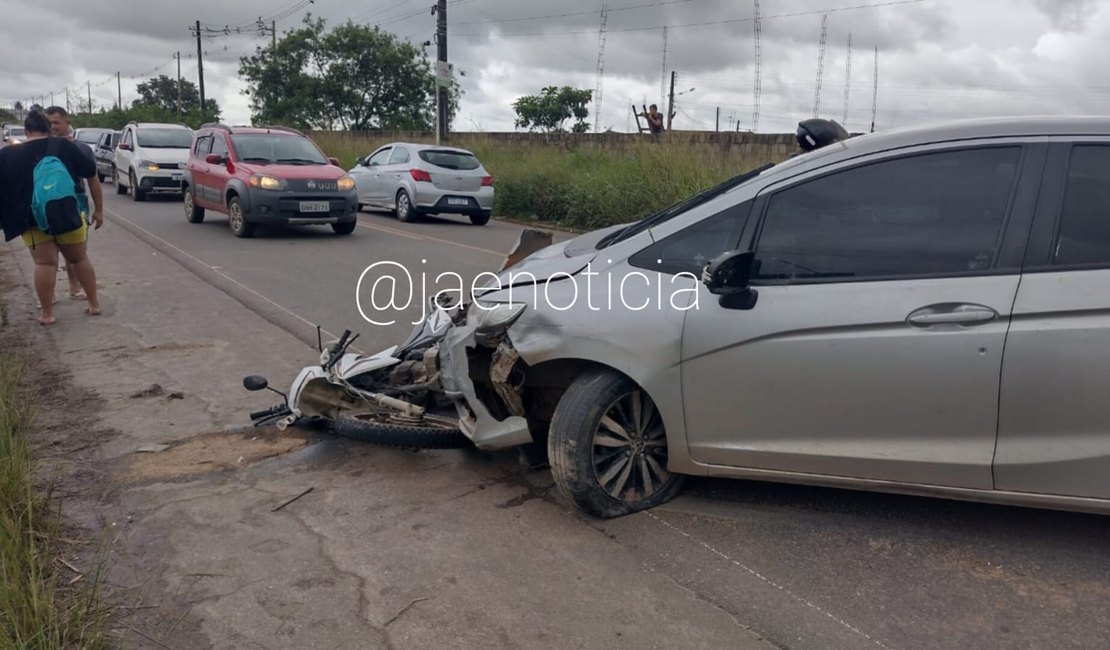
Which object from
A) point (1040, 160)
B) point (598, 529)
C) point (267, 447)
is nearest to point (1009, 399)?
point (1040, 160)

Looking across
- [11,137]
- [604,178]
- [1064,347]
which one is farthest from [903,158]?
[604,178]

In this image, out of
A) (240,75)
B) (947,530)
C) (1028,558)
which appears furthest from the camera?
(240,75)

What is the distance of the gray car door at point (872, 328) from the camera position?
11.1 ft

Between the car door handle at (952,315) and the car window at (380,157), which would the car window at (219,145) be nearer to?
the car window at (380,157)

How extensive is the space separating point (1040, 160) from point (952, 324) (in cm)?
73

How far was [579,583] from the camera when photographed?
3438 mm

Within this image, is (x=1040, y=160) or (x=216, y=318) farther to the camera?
(x=216, y=318)

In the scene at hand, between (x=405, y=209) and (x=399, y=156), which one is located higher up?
(x=399, y=156)

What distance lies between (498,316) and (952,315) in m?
1.88

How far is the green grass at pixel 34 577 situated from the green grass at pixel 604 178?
A: 12892 millimetres

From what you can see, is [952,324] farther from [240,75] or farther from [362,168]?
[240,75]

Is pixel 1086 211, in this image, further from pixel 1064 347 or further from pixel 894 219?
pixel 894 219

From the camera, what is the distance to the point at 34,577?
9.81 feet

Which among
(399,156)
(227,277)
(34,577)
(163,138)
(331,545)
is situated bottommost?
(331,545)
